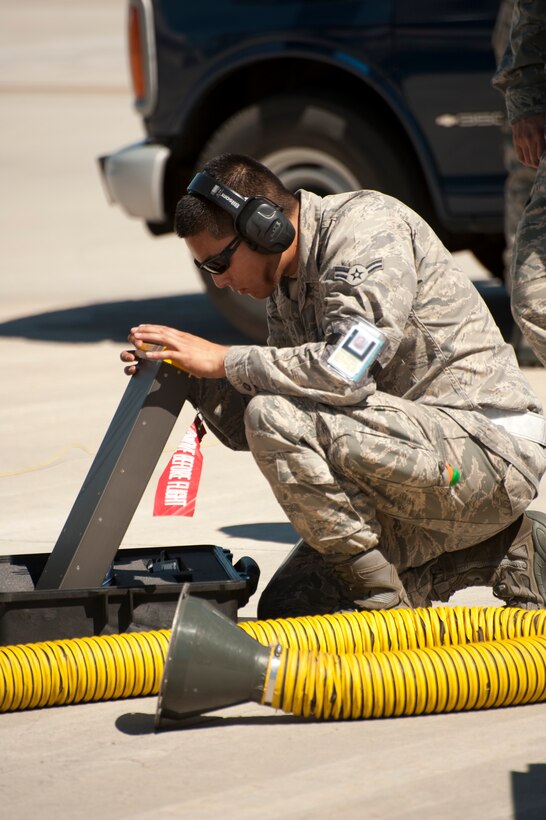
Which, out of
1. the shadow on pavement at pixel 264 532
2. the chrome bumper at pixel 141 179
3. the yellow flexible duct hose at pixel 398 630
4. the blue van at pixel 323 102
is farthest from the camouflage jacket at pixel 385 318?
the chrome bumper at pixel 141 179

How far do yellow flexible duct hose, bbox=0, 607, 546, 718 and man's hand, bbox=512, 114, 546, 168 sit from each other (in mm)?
1520

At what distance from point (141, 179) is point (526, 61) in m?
3.60

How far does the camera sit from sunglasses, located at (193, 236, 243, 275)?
3621 mm

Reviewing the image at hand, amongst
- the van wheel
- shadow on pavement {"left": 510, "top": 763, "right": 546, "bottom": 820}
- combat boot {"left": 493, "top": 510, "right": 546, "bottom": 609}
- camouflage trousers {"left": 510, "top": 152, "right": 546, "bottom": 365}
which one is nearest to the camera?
shadow on pavement {"left": 510, "top": 763, "right": 546, "bottom": 820}

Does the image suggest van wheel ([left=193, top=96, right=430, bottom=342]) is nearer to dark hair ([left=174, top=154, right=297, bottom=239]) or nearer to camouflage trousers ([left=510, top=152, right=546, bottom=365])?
camouflage trousers ([left=510, top=152, right=546, bottom=365])

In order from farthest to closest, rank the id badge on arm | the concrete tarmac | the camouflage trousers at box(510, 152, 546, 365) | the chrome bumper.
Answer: the chrome bumper < the camouflage trousers at box(510, 152, 546, 365) < the id badge on arm < the concrete tarmac

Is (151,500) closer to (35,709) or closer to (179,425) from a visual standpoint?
(179,425)

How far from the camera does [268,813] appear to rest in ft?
8.89

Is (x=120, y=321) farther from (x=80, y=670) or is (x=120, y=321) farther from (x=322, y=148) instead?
(x=80, y=670)

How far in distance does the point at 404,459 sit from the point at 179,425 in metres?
2.85

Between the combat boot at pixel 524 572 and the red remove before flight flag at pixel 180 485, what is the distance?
2.85ft

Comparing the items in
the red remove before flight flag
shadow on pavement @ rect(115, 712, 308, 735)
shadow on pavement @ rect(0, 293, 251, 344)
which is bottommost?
shadow on pavement @ rect(0, 293, 251, 344)

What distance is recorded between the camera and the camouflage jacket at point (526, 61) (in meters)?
4.25

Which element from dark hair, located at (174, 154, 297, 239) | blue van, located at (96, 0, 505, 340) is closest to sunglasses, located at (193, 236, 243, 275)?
dark hair, located at (174, 154, 297, 239)
